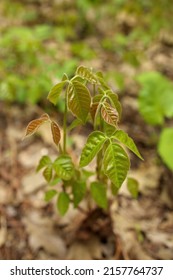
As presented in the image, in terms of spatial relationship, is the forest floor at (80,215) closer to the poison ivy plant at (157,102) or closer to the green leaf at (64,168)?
the poison ivy plant at (157,102)

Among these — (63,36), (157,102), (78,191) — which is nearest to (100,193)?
(78,191)

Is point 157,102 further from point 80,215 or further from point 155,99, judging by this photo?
point 80,215

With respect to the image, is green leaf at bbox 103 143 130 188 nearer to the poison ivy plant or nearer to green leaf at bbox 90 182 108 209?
green leaf at bbox 90 182 108 209

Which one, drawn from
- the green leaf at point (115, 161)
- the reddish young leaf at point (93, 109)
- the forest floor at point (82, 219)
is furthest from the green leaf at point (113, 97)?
the forest floor at point (82, 219)

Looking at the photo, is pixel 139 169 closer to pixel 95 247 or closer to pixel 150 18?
pixel 95 247

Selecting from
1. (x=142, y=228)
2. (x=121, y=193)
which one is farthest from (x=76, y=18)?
(x=142, y=228)
